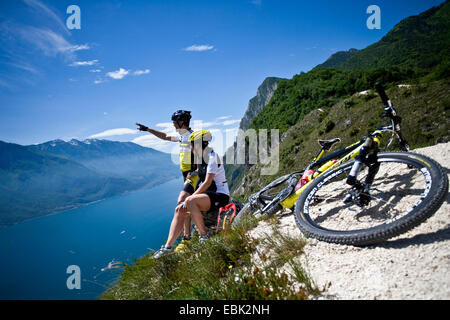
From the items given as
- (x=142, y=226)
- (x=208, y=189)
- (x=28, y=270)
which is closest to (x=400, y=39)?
(x=208, y=189)

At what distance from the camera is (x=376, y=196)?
2896mm

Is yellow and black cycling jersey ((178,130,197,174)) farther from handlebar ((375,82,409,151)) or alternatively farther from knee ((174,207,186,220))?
handlebar ((375,82,409,151))

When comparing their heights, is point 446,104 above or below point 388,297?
above


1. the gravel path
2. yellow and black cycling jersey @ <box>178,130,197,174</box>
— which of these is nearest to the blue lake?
yellow and black cycling jersey @ <box>178,130,197,174</box>

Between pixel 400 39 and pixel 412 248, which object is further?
pixel 400 39

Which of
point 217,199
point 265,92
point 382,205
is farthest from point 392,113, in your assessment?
point 265,92

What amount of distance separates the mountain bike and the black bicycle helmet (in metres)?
3.20

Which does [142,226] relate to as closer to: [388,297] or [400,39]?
Answer: [388,297]

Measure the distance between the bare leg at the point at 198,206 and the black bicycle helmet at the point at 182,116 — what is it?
2.13 m

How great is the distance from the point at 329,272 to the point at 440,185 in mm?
1381

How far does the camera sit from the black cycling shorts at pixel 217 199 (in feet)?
14.9

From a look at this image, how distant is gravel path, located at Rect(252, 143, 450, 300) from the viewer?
1.65m

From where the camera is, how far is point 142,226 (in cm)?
10331

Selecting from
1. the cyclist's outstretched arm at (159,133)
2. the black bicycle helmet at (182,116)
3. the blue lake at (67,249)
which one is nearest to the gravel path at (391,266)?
the black bicycle helmet at (182,116)
